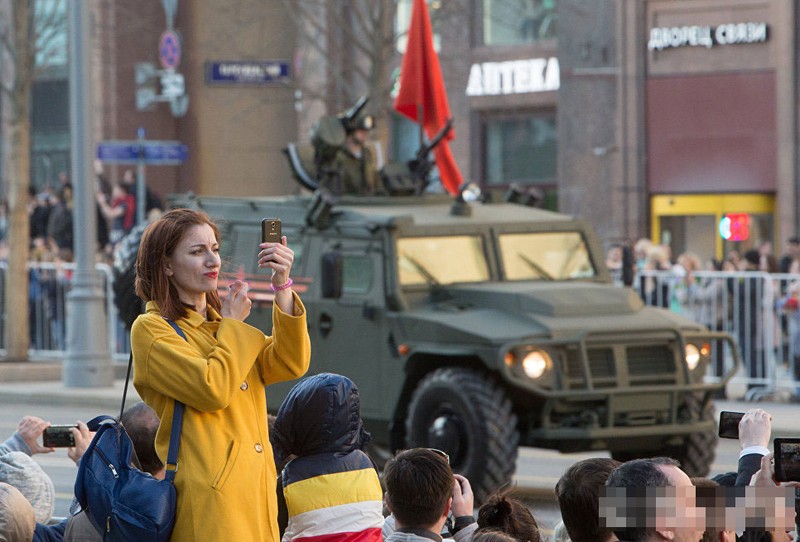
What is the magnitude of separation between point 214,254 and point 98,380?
1535 cm

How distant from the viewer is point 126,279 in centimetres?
1555

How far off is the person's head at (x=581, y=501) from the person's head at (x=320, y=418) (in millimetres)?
765

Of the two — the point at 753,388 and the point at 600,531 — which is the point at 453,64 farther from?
the point at 600,531

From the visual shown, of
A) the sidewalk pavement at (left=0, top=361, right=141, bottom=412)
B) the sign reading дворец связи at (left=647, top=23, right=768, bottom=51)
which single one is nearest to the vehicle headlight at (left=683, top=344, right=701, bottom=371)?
the sidewalk pavement at (left=0, top=361, right=141, bottom=412)

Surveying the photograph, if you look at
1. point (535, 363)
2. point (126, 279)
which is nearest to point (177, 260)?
point (535, 363)

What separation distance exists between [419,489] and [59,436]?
1.19m

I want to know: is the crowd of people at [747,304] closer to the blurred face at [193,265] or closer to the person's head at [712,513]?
the blurred face at [193,265]

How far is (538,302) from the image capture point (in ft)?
39.8

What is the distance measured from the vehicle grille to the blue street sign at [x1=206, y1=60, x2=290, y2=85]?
15.5 m

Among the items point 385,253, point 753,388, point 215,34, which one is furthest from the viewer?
point 215,34

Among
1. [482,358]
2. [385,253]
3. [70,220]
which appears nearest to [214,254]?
[482,358]

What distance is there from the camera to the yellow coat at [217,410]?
15.1 ft

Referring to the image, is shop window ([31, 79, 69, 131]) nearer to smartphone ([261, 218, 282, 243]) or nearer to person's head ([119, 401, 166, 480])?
person's head ([119, 401, 166, 480])

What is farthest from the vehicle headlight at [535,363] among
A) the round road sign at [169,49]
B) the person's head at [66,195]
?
the round road sign at [169,49]
